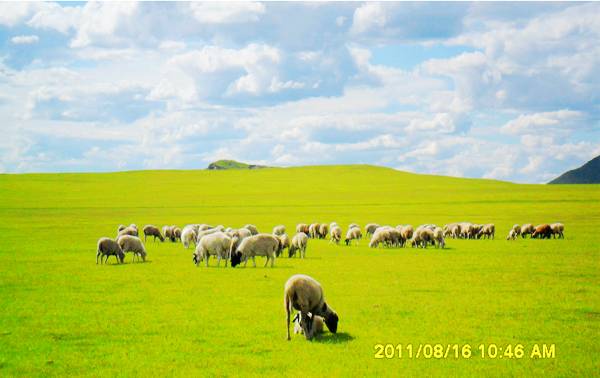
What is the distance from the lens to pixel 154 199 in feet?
299

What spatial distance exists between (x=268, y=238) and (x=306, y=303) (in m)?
12.7

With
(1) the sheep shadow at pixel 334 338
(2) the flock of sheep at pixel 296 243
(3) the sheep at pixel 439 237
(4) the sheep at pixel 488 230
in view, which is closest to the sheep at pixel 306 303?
(2) the flock of sheep at pixel 296 243

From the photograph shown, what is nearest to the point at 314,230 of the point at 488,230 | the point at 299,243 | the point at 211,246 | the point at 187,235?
the point at 187,235

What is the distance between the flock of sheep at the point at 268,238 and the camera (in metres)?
25.2

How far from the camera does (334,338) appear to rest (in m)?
12.8

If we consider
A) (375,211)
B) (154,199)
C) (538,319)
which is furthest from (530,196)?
(538,319)

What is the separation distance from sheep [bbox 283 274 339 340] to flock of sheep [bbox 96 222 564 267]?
12.1m

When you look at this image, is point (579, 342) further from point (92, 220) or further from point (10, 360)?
point (92, 220)

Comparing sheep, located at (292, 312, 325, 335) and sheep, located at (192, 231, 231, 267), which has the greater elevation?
sheep, located at (192, 231, 231, 267)

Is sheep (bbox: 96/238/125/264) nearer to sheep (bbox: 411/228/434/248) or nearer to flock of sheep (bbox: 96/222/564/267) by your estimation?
flock of sheep (bbox: 96/222/564/267)

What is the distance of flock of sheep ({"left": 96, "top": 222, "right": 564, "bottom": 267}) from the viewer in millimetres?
25250

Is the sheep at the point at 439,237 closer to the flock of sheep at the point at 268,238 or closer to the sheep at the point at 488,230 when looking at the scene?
the flock of sheep at the point at 268,238

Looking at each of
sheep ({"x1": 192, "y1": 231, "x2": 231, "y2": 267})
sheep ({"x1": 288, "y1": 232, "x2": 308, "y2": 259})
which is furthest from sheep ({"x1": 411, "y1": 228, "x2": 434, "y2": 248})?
sheep ({"x1": 192, "y1": 231, "x2": 231, "y2": 267})

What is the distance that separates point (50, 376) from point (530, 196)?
91.0 m
